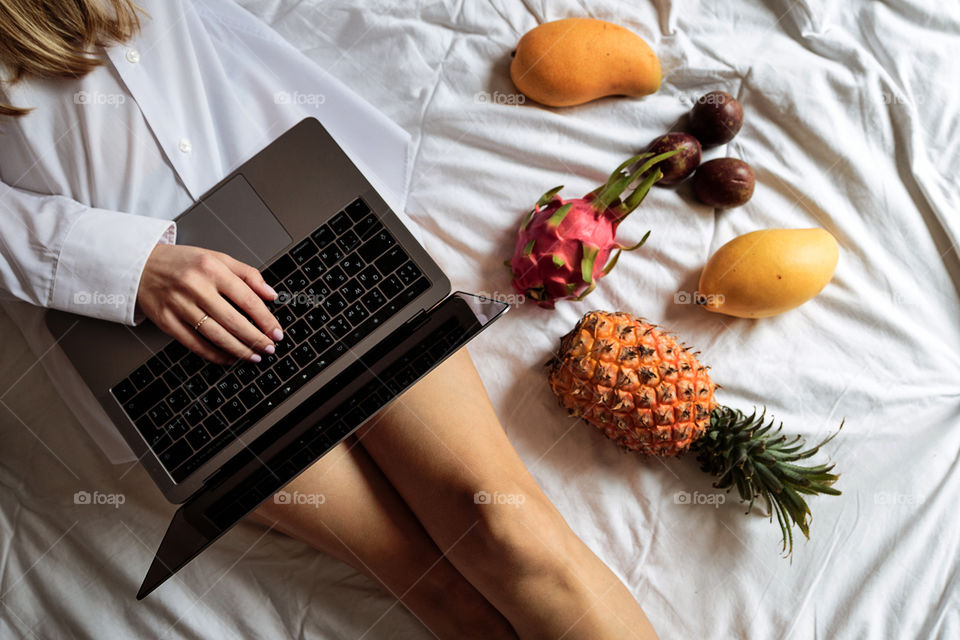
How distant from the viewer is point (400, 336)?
28.5 inches

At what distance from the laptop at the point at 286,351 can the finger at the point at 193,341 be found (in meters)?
0.01

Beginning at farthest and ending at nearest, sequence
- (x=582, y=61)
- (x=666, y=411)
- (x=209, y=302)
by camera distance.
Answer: (x=582, y=61), (x=666, y=411), (x=209, y=302)

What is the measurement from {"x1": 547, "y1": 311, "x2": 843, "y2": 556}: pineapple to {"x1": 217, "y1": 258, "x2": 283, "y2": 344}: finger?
1.27 feet

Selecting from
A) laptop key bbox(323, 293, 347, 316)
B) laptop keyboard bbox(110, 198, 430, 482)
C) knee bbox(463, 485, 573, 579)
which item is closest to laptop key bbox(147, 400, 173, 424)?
laptop keyboard bbox(110, 198, 430, 482)

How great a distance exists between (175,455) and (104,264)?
0.24m

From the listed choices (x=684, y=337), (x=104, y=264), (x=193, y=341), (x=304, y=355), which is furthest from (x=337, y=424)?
(x=684, y=337)

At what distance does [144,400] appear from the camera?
713 millimetres

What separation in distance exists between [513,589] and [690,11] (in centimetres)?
93

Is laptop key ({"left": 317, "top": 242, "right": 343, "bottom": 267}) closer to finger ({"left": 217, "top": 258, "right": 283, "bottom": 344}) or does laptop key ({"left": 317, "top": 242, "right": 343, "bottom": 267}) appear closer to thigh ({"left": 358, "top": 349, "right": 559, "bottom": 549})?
finger ({"left": 217, "top": 258, "right": 283, "bottom": 344})

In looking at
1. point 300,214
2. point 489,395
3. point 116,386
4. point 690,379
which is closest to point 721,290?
point 690,379

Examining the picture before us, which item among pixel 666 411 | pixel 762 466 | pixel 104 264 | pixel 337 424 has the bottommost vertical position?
pixel 762 466

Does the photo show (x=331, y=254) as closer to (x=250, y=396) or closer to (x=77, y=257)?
(x=250, y=396)

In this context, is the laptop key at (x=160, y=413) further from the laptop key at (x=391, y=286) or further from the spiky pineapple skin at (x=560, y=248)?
the spiky pineapple skin at (x=560, y=248)

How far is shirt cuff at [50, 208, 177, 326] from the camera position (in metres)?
0.72
